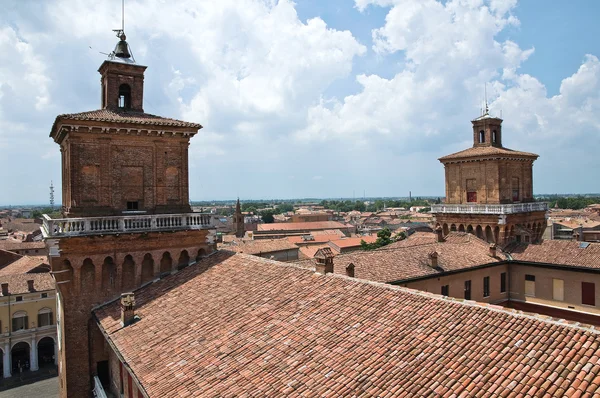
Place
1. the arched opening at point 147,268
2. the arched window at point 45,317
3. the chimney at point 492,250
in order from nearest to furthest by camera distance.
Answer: the arched opening at point 147,268 < the chimney at point 492,250 < the arched window at point 45,317

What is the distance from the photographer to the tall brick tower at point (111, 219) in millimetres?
18062

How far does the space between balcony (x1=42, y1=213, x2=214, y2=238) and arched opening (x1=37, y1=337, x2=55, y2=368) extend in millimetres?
33963

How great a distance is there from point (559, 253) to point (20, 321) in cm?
4967

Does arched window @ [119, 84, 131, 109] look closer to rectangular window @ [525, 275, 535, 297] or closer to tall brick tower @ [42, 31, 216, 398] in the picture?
tall brick tower @ [42, 31, 216, 398]

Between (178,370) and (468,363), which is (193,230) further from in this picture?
(468,363)

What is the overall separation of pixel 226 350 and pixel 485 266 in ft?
→ 83.5

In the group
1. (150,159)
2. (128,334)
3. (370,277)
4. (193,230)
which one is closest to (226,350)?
(128,334)

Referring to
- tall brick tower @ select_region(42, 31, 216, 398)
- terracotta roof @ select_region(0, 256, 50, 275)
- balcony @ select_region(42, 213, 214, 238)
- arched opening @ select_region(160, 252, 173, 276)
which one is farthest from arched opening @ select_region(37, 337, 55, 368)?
arched opening @ select_region(160, 252, 173, 276)

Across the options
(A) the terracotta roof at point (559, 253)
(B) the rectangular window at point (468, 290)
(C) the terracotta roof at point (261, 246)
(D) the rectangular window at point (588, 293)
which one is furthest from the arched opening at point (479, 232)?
(C) the terracotta roof at point (261, 246)

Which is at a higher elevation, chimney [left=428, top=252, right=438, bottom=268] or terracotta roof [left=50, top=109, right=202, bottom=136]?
terracotta roof [left=50, top=109, right=202, bottom=136]

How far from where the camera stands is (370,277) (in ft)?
84.8

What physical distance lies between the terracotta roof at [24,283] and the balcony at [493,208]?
3983cm

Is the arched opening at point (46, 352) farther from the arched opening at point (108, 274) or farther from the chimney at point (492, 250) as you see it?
the chimney at point (492, 250)

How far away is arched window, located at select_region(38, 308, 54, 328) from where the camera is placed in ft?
149
